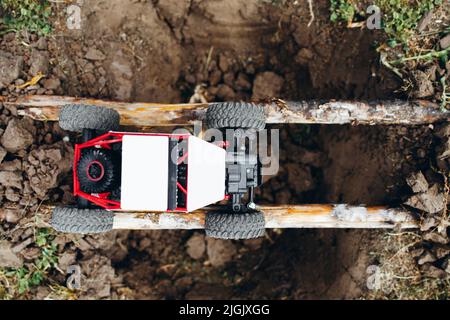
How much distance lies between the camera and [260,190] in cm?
574

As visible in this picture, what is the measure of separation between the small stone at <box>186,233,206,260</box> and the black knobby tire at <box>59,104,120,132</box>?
185cm

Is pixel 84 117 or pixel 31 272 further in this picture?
pixel 31 272

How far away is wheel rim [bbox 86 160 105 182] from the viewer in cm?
418

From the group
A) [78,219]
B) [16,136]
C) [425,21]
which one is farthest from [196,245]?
[425,21]

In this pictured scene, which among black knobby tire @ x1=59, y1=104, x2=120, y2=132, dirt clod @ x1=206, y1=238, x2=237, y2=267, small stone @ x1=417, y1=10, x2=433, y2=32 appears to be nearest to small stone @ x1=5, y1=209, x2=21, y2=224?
black knobby tire @ x1=59, y1=104, x2=120, y2=132

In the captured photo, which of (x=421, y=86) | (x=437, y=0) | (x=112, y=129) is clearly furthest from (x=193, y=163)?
(x=437, y=0)

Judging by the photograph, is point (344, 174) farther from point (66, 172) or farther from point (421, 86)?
point (66, 172)

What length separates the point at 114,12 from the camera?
5.34 m

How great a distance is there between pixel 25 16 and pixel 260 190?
3217 mm

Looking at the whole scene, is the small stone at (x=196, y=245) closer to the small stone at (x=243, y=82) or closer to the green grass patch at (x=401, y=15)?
the small stone at (x=243, y=82)

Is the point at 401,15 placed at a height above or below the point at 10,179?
above

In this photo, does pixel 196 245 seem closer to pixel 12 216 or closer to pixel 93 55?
pixel 12 216

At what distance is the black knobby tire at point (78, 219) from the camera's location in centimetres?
440

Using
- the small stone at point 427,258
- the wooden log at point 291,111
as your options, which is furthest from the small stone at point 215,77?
the small stone at point 427,258
